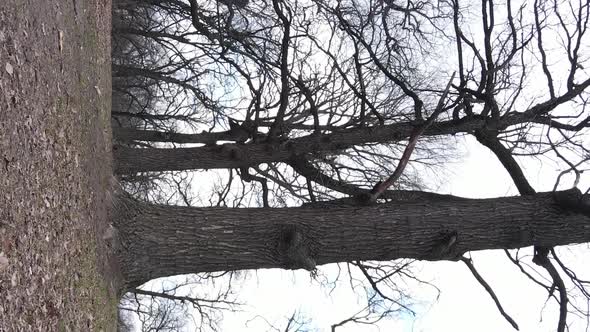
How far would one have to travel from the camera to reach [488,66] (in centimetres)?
597

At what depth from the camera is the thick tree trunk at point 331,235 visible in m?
4.73

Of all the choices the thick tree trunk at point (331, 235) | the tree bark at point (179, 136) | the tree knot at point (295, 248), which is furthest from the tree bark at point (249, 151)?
the tree knot at point (295, 248)

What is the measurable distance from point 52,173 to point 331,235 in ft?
7.26

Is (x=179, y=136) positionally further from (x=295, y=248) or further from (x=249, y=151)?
(x=295, y=248)

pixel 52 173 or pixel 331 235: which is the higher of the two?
pixel 52 173

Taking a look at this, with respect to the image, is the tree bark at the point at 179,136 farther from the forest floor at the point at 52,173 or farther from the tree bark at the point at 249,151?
the forest floor at the point at 52,173

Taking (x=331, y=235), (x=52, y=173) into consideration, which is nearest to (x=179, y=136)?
(x=331, y=235)

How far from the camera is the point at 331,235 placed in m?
4.77

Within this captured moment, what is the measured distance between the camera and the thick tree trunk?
15.5 feet

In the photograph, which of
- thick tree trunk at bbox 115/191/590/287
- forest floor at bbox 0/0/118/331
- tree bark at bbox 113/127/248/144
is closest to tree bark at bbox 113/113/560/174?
tree bark at bbox 113/127/248/144

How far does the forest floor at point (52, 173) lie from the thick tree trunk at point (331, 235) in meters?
0.42

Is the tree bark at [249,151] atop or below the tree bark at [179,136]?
below

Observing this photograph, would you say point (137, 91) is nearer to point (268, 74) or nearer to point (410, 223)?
point (268, 74)

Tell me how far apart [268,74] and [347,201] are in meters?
3.75
